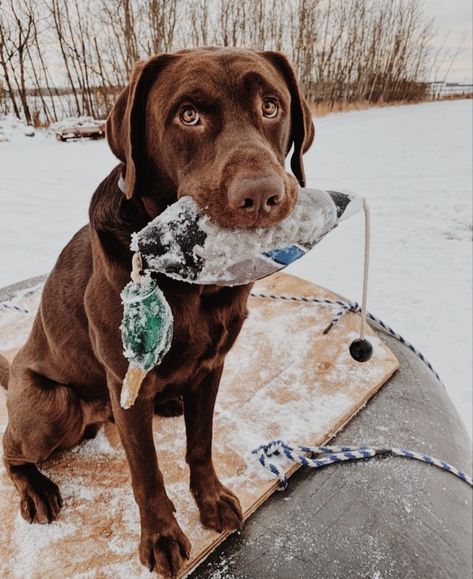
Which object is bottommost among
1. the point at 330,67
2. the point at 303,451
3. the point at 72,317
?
the point at 330,67

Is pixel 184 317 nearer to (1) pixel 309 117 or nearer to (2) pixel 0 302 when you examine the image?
(1) pixel 309 117

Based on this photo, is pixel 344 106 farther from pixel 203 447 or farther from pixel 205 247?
pixel 205 247

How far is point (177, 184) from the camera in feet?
4.15

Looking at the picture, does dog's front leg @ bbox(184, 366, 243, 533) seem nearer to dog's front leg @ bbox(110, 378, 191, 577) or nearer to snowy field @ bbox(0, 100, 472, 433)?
dog's front leg @ bbox(110, 378, 191, 577)

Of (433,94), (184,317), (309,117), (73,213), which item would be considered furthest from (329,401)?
(433,94)

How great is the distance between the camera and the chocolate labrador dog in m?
1.16

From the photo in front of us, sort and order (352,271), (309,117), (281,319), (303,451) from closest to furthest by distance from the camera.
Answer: (309,117)
(303,451)
(281,319)
(352,271)

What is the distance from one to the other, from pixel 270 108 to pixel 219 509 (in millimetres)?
1293

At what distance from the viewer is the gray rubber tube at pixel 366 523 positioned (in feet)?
4.50

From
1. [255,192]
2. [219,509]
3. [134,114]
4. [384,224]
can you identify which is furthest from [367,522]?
[384,224]

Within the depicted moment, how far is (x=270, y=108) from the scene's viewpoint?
1324mm

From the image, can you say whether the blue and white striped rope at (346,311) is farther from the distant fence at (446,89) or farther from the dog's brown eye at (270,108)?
the distant fence at (446,89)

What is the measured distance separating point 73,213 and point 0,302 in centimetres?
415

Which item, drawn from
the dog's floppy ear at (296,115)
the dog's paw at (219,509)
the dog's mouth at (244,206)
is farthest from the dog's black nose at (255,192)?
the dog's paw at (219,509)
